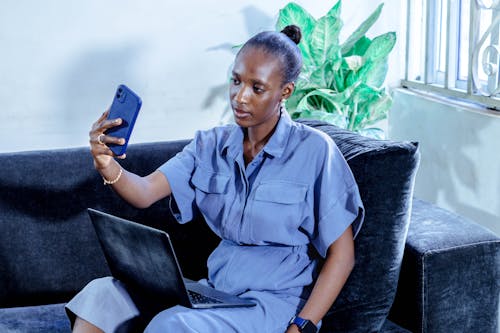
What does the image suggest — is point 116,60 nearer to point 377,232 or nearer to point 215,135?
point 215,135

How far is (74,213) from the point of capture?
2281 mm

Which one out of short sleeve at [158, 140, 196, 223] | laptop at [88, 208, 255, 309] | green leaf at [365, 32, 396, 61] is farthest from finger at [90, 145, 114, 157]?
green leaf at [365, 32, 396, 61]

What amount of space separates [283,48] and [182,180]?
16.7 inches

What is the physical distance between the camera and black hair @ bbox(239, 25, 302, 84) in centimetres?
177

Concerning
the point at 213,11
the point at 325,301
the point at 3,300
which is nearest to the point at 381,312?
the point at 325,301

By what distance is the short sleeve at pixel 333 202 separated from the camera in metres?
1.75

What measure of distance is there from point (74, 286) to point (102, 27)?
109cm

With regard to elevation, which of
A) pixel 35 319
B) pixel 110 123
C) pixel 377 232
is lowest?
pixel 35 319

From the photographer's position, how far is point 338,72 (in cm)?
277

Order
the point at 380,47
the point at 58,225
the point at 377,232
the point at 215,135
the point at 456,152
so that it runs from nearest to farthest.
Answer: the point at 377,232 < the point at 215,135 < the point at 58,225 < the point at 456,152 < the point at 380,47

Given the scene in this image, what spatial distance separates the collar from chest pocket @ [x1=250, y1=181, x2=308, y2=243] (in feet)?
0.27

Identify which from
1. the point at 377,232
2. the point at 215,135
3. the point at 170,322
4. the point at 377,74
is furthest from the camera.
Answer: the point at 377,74

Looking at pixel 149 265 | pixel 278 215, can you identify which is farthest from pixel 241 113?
pixel 149 265

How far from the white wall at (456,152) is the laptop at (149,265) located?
41.4 inches
